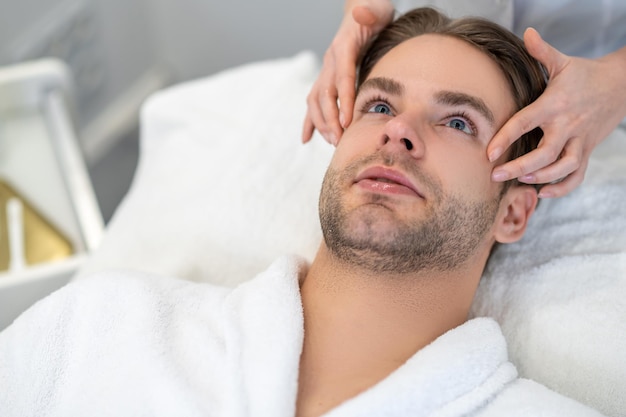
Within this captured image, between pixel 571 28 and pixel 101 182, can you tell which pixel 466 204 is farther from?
pixel 101 182

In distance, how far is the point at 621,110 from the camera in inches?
42.6

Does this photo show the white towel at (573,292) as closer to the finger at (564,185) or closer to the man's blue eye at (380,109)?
the finger at (564,185)

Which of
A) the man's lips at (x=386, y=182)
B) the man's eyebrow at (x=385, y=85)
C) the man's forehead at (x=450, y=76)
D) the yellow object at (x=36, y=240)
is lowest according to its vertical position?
the yellow object at (x=36, y=240)

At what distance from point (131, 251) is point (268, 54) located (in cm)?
112

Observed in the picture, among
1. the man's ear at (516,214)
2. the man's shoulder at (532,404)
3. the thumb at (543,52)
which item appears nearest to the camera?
the man's shoulder at (532,404)

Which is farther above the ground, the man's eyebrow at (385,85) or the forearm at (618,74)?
the forearm at (618,74)

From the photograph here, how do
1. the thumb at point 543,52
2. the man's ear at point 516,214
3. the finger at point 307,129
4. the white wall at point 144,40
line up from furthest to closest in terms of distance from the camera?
1. the white wall at point 144,40
2. the finger at point 307,129
3. the man's ear at point 516,214
4. the thumb at point 543,52

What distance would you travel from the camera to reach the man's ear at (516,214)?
3.70 ft

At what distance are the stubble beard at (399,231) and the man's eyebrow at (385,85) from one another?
13cm

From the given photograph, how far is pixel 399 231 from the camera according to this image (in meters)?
0.98

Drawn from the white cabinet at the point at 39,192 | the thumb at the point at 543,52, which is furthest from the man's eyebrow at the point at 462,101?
the white cabinet at the point at 39,192

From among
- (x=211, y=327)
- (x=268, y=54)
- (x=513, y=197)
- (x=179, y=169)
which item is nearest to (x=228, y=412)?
(x=211, y=327)

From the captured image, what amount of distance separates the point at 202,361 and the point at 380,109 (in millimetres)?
464

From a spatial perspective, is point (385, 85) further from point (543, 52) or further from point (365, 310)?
point (365, 310)
